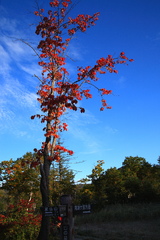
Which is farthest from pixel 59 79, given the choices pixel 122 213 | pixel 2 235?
pixel 122 213

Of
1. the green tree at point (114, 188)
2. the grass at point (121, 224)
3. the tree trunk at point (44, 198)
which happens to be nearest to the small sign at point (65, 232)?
the tree trunk at point (44, 198)

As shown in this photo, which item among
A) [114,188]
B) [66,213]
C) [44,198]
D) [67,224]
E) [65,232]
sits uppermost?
[114,188]

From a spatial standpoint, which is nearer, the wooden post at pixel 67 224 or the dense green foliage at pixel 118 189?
the wooden post at pixel 67 224

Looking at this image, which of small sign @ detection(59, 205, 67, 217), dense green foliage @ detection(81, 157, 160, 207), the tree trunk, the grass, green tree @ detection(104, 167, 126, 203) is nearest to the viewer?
small sign @ detection(59, 205, 67, 217)

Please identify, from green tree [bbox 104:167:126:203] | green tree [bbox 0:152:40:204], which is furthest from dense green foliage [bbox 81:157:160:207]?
green tree [bbox 0:152:40:204]

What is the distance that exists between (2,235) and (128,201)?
19220 mm

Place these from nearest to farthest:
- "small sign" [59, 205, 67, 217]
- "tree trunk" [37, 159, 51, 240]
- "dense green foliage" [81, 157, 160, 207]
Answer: "small sign" [59, 205, 67, 217] < "tree trunk" [37, 159, 51, 240] < "dense green foliage" [81, 157, 160, 207]

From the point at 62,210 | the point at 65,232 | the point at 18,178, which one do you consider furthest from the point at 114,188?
the point at 62,210

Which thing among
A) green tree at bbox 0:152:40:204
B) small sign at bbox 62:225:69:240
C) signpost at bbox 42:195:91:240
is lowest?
small sign at bbox 62:225:69:240

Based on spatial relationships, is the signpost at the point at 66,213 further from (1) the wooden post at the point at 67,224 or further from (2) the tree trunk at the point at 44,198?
(2) the tree trunk at the point at 44,198

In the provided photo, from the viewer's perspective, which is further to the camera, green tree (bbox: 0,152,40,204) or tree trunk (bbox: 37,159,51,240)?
green tree (bbox: 0,152,40,204)

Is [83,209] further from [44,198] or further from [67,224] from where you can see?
[44,198]

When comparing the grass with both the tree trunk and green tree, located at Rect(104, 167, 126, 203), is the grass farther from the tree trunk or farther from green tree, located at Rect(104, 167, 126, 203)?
green tree, located at Rect(104, 167, 126, 203)

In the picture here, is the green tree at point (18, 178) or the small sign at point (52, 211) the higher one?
the green tree at point (18, 178)
